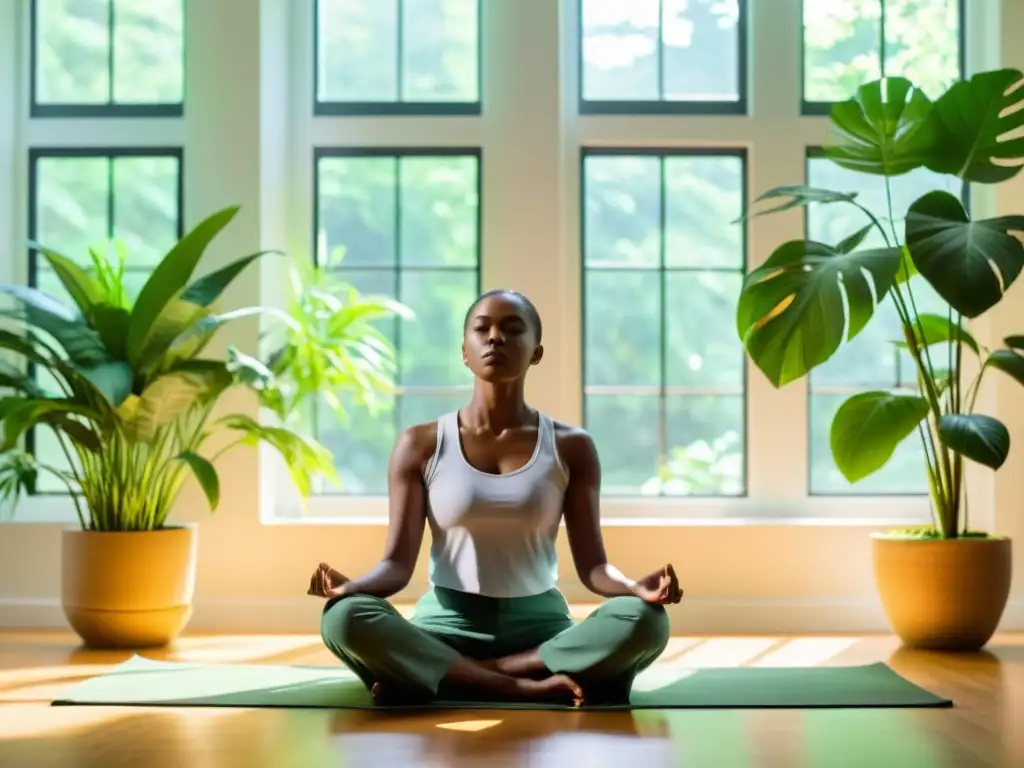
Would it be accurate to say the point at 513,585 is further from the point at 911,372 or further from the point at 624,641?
the point at 911,372

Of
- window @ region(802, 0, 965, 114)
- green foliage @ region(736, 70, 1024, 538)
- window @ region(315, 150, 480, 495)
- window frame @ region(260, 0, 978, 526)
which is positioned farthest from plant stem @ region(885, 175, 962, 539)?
window @ region(315, 150, 480, 495)

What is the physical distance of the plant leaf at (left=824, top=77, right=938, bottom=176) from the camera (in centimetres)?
461

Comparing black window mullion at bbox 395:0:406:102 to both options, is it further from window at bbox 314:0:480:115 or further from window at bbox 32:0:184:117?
window at bbox 32:0:184:117

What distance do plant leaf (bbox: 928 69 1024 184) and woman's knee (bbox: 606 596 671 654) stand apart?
2019 millimetres

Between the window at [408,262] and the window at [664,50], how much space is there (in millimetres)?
642

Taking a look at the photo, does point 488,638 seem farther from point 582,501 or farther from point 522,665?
point 582,501

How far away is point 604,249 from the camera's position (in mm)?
5676

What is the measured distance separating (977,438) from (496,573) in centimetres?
165

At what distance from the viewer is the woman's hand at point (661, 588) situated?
3160mm

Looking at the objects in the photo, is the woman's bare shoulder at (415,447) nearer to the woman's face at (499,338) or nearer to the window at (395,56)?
the woman's face at (499,338)

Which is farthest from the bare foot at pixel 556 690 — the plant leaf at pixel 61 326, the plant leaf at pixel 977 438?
the plant leaf at pixel 61 326

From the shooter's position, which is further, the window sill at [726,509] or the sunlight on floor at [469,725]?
the window sill at [726,509]

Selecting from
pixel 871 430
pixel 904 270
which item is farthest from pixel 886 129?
pixel 871 430

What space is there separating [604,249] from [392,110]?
979 mm
